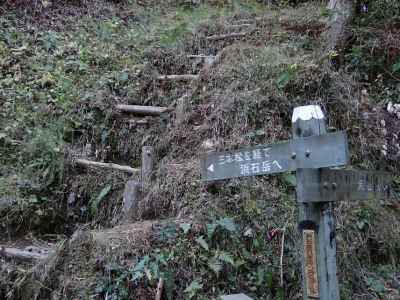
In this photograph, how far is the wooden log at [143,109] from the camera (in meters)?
6.12

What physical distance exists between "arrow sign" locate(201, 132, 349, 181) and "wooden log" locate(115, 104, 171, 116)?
10.2ft

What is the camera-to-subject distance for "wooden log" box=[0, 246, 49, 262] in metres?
4.59

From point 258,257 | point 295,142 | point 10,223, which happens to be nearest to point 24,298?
point 10,223

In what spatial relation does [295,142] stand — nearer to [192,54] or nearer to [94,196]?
[94,196]

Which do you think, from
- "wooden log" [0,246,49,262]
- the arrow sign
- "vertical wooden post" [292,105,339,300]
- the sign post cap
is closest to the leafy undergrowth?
"wooden log" [0,246,49,262]

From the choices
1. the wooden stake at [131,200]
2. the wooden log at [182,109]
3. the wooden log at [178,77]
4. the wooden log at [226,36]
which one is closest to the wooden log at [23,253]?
the wooden stake at [131,200]

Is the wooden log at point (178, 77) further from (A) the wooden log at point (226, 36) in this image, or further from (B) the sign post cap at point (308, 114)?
(B) the sign post cap at point (308, 114)

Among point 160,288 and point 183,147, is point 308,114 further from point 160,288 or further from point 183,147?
point 183,147

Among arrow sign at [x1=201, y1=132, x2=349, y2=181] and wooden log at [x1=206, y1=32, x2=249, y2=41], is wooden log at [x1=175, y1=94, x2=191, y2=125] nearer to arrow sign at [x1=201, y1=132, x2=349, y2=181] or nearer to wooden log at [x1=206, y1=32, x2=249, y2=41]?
wooden log at [x1=206, y1=32, x2=249, y2=41]

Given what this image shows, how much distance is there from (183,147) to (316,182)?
292 cm

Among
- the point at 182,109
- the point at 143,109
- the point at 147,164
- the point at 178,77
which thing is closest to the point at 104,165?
the point at 147,164

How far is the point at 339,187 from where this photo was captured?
266 cm

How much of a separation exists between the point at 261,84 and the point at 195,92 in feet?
2.90

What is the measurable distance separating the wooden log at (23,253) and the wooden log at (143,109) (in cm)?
229
